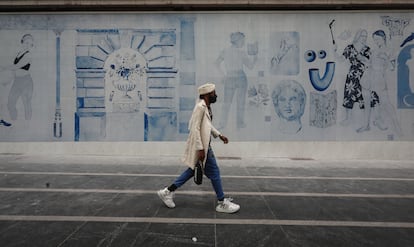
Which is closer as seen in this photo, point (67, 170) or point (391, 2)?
point (67, 170)

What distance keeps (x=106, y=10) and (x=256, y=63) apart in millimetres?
5700

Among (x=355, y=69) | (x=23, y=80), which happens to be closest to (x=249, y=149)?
(x=355, y=69)

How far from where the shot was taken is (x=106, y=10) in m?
9.52

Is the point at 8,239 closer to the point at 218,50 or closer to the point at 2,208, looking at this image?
the point at 2,208

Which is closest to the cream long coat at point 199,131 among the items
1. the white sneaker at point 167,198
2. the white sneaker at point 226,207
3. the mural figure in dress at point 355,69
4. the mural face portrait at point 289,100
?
the white sneaker at point 167,198

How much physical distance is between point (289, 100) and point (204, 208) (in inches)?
252

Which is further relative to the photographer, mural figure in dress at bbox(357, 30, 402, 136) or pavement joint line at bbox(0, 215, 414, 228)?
mural figure in dress at bbox(357, 30, 402, 136)

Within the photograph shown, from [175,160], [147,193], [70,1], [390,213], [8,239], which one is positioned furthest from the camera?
[70,1]

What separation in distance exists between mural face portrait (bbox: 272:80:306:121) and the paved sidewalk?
2.46m

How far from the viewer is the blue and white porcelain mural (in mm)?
9430

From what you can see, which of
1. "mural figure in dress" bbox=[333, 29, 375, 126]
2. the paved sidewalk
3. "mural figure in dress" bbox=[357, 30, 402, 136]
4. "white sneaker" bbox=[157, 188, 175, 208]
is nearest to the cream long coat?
"white sneaker" bbox=[157, 188, 175, 208]

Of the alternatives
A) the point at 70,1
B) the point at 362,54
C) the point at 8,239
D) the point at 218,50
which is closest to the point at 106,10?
the point at 70,1

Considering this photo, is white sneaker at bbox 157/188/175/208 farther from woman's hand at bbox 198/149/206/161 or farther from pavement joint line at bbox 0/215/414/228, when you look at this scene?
woman's hand at bbox 198/149/206/161

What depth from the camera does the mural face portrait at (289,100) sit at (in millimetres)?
9484
